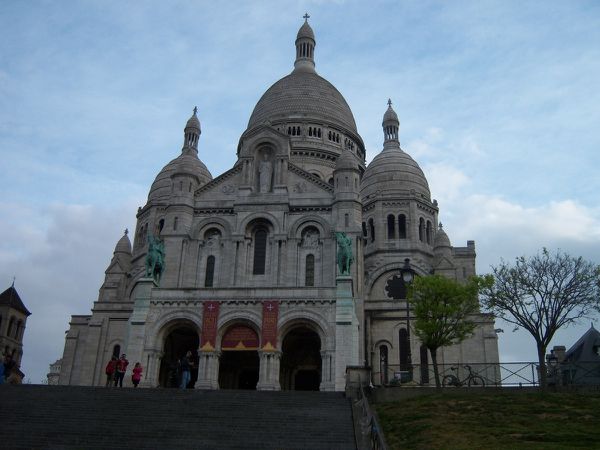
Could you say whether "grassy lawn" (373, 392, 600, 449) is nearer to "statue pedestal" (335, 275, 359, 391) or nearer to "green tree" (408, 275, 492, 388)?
"green tree" (408, 275, 492, 388)

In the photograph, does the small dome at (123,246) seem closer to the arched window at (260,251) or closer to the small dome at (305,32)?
the arched window at (260,251)

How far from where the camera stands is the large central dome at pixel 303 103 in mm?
64875

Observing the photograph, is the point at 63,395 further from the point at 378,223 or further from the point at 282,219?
the point at 378,223

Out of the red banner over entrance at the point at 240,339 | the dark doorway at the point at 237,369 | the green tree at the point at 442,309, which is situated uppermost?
the green tree at the point at 442,309

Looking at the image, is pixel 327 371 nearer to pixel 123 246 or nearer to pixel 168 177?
pixel 123 246

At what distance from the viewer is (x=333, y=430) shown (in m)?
23.2

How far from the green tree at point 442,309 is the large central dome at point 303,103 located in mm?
31428

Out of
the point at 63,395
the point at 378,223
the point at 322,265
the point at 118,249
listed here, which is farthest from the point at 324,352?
the point at 118,249

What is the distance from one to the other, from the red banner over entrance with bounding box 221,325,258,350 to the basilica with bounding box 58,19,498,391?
0.20 feet

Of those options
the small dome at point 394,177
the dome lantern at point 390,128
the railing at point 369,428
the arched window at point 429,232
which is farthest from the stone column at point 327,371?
the dome lantern at point 390,128

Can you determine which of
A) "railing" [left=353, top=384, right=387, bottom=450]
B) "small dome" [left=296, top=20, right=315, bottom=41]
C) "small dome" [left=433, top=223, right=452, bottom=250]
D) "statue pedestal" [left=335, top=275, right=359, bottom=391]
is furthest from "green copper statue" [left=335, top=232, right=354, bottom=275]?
"small dome" [left=296, top=20, right=315, bottom=41]

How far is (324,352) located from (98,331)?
2229 cm

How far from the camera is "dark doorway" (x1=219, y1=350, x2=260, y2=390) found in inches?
1613

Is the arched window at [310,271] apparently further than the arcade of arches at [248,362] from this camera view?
Yes
